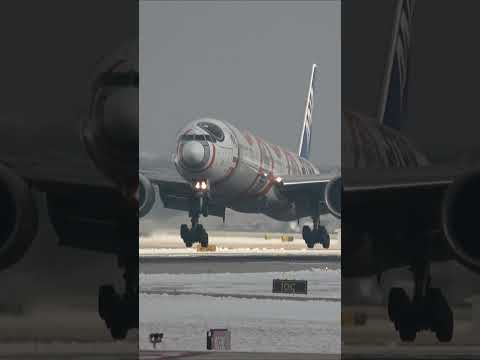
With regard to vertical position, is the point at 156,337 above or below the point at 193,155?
below

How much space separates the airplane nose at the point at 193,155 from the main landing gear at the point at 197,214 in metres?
1.26

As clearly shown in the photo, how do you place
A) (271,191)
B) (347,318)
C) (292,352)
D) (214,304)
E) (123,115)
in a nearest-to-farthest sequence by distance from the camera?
(347,318) → (123,115) → (292,352) → (214,304) → (271,191)

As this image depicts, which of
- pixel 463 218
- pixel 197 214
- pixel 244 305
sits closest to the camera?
pixel 463 218

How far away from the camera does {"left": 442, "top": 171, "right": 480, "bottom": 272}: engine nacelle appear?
5438 mm

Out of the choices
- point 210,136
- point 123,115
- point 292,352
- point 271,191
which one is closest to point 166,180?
point 210,136

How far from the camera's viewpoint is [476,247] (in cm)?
545

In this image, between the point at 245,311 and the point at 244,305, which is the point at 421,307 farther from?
the point at 244,305

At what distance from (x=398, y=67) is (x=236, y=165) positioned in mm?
34097

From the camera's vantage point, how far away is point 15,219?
557 centimetres

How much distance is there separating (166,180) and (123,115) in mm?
32799

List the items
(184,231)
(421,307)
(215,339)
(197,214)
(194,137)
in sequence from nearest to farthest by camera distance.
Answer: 1. (421,307)
2. (215,339)
3. (194,137)
4. (197,214)
5. (184,231)

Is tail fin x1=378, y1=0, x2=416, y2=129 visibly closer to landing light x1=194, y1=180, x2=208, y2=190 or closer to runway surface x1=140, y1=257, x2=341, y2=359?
runway surface x1=140, y1=257, x2=341, y2=359

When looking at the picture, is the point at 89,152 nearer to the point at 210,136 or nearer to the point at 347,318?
the point at 347,318

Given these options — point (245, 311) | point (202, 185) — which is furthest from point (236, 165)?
point (245, 311)
